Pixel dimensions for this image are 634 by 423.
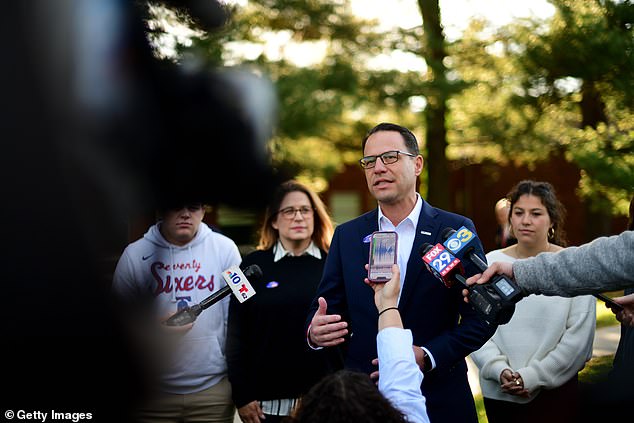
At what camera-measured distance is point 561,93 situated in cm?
802

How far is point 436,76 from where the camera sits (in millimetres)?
10078

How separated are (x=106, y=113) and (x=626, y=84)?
5.65 m

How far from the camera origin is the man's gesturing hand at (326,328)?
2.23m

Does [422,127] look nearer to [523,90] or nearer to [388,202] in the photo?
[523,90]

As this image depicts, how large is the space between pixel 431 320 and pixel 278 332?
41.1 inches

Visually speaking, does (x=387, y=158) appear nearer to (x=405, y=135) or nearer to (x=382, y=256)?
(x=405, y=135)

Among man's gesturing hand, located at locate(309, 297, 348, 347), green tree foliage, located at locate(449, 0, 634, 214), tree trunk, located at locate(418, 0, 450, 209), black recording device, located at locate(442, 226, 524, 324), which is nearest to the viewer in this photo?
black recording device, located at locate(442, 226, 524, 324)

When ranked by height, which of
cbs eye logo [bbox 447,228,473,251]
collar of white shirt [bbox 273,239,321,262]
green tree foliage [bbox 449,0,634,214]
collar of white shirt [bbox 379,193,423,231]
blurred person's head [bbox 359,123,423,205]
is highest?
green tree foliage [bbox 449,0,634,214]

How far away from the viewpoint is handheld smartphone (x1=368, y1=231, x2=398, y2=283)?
1.98 metres

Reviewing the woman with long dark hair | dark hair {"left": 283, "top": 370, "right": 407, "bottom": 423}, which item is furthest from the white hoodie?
dark hair {"left": 283, "top": 370, "right": 407, "bottom": 423}

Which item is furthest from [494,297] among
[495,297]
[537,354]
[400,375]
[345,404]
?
[537,354]

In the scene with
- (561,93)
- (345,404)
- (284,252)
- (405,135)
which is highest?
(561,93)

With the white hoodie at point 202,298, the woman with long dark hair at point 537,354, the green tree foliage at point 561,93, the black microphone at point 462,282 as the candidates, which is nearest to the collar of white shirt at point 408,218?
the black microphone at point 462,282

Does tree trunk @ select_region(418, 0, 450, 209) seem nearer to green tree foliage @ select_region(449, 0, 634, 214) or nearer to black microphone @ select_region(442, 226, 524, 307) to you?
green tree foliage @ select_region(449, 0, 634, 214)
